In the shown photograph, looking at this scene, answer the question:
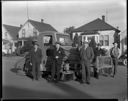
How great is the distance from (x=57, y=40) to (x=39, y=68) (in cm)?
110

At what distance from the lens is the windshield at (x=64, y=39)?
780cm

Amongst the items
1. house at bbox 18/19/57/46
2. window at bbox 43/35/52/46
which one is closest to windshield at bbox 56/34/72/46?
window at bbox 43/35/52/46

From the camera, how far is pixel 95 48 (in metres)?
7.61

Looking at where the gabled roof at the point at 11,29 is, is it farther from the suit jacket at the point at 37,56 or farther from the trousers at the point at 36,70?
the trousers at the point at 36,70

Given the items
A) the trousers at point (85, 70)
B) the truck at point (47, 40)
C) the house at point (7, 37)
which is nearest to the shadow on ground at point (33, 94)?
the trousers at point (85, 70)

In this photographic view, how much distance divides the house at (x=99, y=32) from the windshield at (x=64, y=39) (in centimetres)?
77

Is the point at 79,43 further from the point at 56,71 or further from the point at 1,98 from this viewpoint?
the point at 1,98

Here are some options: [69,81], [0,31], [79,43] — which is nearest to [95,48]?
[79,43]

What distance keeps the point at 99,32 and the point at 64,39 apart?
1263mm

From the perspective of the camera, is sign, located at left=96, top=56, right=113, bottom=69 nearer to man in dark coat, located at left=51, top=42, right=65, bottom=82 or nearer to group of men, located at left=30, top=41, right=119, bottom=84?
group of men, located at left=30, top=41, right=119, bottom=84

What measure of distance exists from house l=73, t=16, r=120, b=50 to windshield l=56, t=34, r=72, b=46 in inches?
30.5

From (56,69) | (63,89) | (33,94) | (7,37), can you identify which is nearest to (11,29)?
(7,37)

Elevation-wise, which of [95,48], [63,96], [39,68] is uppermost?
[95,48]

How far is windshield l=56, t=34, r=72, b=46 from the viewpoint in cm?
780
